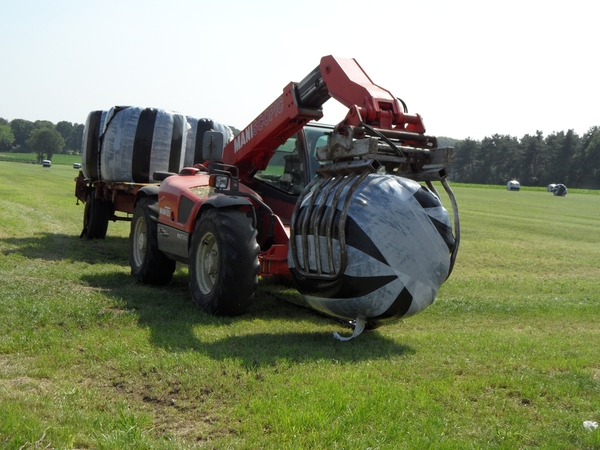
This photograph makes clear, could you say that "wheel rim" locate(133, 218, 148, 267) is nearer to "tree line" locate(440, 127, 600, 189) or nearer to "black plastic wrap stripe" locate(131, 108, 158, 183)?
"black plastic wrap stripe" locate(131, 108, 158, 183)

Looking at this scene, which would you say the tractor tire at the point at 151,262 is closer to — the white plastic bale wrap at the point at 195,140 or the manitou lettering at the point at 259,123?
the manitou lettering at the point at 259,123

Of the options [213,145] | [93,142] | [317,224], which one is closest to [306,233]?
[317,224]

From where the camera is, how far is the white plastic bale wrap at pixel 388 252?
6.21m

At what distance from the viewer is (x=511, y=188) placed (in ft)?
256

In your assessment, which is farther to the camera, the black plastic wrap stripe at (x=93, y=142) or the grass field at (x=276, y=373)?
the black plastic wrap stripe at (x=93, y=142)

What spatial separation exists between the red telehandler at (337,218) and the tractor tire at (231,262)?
0.04 feet

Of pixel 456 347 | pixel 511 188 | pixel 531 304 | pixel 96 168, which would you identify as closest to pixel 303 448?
pixel 456 347

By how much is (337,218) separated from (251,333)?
58.9 inches

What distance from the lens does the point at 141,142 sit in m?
13.1

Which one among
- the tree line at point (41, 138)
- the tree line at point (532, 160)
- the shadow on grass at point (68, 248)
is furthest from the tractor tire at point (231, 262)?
the tree line at point (41, 138)

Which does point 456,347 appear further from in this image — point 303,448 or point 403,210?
point 303,448

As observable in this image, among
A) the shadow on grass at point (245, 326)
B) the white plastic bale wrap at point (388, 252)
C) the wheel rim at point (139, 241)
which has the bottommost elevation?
the shadow on grass at point (245, 326)

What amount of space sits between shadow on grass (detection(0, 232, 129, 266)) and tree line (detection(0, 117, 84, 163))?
116118 millimetres

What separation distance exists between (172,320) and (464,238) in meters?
14.1
